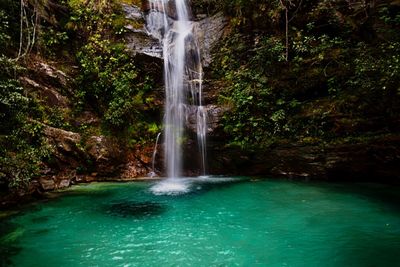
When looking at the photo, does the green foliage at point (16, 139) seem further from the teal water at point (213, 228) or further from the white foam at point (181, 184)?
the white foam at point (181, 184)

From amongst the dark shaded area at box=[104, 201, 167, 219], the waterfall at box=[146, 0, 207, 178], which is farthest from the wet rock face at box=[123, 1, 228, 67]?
the dark shaded area at box=[104, 201, 167, 219]

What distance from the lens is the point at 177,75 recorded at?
13.3 m

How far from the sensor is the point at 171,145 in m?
12.4

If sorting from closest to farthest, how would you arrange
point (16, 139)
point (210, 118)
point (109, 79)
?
point (16, 139) → point (210, 118) → point (109, 79)

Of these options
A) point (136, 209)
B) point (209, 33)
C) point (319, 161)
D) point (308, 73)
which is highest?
point (209, 33)

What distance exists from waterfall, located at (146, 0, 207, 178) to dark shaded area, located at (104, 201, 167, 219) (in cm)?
402

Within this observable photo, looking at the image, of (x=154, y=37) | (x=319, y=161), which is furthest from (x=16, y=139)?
(x=319, y=161)

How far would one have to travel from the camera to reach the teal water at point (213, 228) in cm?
490

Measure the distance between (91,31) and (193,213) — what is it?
9.85 meters

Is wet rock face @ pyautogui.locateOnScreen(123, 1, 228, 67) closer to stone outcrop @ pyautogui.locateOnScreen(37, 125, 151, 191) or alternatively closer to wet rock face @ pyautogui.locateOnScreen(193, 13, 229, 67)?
wet rock face @ pyautogui.locateOnScreen(193, 13, 229, 67)

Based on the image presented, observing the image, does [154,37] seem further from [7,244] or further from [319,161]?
[7,244]

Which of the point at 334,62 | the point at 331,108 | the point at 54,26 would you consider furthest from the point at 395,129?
the point at 54,26

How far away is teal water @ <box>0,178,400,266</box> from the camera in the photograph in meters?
4.90

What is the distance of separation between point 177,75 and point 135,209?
708 cm
